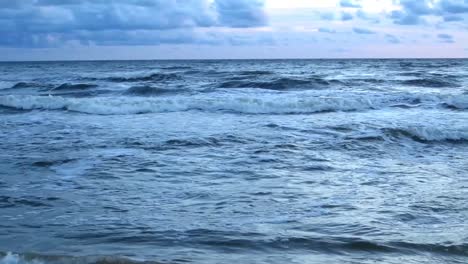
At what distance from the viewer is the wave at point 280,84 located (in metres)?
31.0

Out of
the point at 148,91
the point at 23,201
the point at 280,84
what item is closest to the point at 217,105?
the point at 148,91

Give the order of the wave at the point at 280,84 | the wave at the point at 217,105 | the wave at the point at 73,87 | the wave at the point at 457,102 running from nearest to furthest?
the wave at the point at 217,105 → the wave at the point at 457,102 → the wave at the point at 280,84 → the wave at the point at 73,87

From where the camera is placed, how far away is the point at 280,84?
103 feet

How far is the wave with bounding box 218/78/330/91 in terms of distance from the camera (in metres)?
31.0

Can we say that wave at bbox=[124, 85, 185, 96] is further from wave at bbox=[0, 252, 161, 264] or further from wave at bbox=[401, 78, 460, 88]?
wave at bbox=[0, 252, 161, 264]

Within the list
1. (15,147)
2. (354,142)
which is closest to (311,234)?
(354,142)

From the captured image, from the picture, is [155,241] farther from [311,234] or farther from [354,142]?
[354,142]

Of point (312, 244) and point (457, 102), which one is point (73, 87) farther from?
point (312, 244)

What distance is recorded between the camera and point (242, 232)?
5.86 meters

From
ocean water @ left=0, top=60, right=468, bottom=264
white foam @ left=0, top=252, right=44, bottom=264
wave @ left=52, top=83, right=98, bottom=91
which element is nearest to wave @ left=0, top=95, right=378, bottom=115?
ocean water @ left=0, top=60, right=468, bottom=264

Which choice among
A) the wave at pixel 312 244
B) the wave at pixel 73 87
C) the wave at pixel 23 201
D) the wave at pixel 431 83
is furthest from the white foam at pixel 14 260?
the wave at pixel 431 83

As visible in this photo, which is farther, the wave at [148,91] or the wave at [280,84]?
the wave at [280,84]

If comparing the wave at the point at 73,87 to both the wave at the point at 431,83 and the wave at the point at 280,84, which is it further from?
the wave at the point at 431,83

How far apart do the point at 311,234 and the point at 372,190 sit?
2.30 metres
